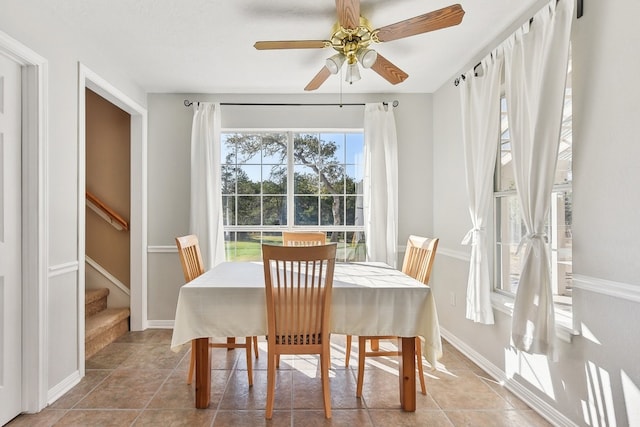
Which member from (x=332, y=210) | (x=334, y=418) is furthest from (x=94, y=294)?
(x=334, y=418)

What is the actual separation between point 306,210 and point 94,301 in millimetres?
2287

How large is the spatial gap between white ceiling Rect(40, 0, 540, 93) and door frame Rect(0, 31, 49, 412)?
0.56m

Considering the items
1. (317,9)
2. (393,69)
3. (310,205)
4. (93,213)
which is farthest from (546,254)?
(93,213)

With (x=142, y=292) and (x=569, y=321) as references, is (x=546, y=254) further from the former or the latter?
(x=142, y=292)

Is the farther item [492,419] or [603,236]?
[492,419]

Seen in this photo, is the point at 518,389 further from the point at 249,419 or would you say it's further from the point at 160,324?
the point at 160,324

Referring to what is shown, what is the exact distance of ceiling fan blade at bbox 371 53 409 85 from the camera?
92.0 inches

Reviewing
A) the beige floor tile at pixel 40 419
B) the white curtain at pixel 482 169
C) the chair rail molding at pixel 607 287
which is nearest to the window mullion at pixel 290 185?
the white curtain at pixel 482 169

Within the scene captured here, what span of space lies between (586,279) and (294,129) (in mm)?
2929

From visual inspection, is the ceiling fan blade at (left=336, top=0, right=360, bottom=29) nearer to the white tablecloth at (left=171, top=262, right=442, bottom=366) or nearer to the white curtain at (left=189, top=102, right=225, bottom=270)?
the white tablecloth at (left=171, top=262, right=442, bottom=366)

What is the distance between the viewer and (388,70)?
8.01 ft

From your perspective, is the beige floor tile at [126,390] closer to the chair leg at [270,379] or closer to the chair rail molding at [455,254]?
the chair leg at [270,379]

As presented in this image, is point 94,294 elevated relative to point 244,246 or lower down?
lower down

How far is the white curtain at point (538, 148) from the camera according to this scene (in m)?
1.85
